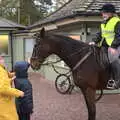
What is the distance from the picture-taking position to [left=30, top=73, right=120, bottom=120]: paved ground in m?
10.8

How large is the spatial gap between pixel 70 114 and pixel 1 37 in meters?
19.5

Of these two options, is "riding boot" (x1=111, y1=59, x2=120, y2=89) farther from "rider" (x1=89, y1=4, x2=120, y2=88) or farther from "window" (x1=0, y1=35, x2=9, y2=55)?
"window" (x1=0, y1=35, x2=9, y2=55)

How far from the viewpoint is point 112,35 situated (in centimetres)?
869

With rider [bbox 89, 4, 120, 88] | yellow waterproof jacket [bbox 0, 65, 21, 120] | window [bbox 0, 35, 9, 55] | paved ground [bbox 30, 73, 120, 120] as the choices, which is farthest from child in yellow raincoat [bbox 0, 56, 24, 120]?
window [bbox 0, 35, 9, 55]

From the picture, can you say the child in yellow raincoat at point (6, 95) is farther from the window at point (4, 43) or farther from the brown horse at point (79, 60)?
the window at point (4, 43)

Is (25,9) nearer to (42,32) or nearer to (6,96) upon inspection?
(42,32)

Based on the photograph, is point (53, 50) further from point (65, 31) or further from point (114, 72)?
point (65, 31)

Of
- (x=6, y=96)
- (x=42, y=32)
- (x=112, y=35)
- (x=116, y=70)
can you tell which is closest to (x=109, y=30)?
(x=112, y=35)

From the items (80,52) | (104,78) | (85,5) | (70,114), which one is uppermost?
(85,5)

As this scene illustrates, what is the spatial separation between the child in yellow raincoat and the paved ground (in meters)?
4.82

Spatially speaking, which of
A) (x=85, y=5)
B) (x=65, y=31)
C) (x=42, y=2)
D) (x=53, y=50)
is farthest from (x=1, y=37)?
(x=42, y=2)

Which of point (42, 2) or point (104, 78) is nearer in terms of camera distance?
point (104, 78)

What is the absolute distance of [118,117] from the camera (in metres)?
10.6

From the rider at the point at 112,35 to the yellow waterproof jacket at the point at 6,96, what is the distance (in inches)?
132
